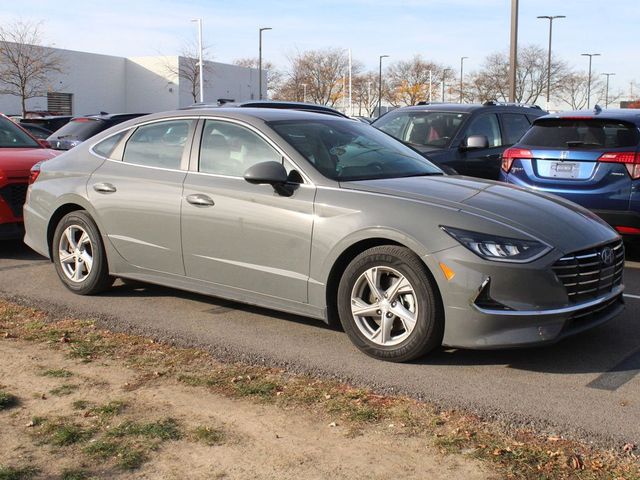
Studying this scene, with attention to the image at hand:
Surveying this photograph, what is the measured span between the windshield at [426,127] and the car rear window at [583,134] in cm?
192

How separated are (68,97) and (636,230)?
162 feet

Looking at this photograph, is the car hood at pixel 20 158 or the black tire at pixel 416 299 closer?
the black tire at pixel 416 299

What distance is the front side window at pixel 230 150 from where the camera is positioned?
559 cm

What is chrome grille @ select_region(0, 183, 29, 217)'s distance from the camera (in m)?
8.13

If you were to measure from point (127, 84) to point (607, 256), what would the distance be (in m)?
56.3

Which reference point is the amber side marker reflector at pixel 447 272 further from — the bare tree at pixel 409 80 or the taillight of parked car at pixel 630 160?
the bare tree at pixel 409 80

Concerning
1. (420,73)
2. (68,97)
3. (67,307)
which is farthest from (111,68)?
(67,307)

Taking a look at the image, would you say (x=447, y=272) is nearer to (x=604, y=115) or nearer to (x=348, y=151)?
(x=348, y=151)

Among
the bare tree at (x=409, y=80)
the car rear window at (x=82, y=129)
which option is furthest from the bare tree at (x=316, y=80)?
the car rear window at (x=82, y=129)

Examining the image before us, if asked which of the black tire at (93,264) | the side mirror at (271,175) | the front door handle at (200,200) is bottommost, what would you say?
the black tire at (93,264)

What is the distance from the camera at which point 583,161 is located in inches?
316

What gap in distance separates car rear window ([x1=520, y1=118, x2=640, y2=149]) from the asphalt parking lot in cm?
187

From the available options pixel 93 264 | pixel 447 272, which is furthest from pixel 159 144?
pixel 447 272

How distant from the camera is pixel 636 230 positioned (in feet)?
25.2
